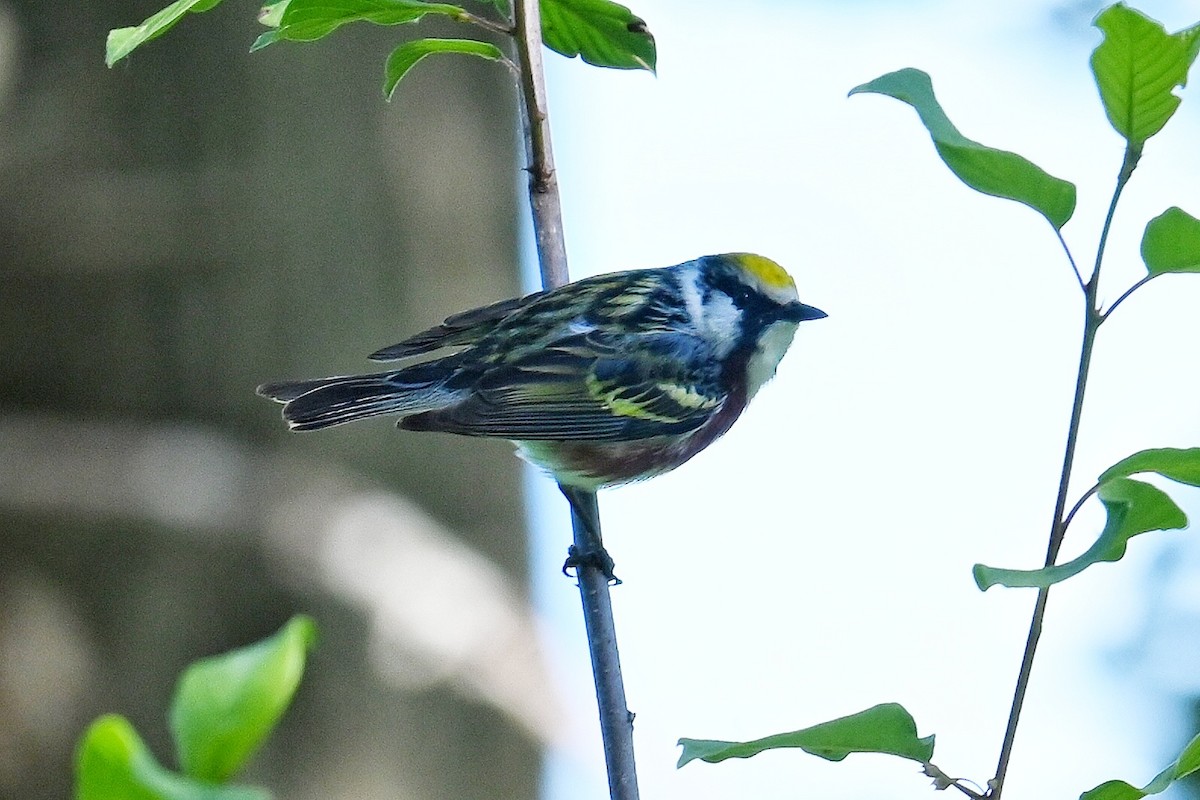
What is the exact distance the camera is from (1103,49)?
107cm

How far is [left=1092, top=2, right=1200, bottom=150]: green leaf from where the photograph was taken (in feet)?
3.50

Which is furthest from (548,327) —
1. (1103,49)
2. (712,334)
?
(1103,49)

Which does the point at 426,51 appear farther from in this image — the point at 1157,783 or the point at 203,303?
the point at 203,303

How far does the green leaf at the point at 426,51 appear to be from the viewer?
4.80 ft

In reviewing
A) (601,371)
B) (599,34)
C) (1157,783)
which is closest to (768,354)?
(601,371)

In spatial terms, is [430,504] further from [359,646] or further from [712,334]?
[712,334]

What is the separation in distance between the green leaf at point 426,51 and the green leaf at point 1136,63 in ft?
2.09

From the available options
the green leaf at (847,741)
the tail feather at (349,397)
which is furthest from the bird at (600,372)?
the green leaf at (847,741)

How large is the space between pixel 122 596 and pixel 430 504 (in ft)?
2.86

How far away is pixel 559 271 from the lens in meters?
1.89

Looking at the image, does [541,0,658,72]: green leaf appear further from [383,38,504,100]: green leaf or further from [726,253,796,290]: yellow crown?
[726,253,796,290]: yellow crown

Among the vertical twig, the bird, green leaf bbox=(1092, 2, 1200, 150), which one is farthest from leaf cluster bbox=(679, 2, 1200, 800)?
the bird

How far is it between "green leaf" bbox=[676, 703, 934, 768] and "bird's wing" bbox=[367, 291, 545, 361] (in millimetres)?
1605

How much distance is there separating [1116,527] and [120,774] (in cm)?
72
